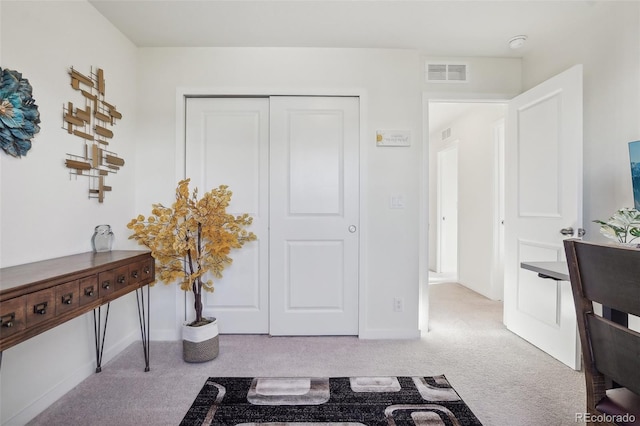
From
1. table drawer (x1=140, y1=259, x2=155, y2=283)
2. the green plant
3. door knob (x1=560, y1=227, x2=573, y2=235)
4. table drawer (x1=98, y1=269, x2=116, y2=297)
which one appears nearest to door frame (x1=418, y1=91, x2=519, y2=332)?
door knob (x1=560, y1=227, x2=573, y2=235)

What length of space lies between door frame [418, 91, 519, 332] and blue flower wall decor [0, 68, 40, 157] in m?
2.60

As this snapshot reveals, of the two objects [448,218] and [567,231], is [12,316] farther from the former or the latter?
[448,218]

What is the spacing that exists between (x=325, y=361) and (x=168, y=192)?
1874mm

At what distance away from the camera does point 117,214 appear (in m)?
2.38

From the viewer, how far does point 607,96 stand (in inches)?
81.1

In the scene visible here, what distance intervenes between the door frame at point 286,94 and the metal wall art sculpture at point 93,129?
452mm

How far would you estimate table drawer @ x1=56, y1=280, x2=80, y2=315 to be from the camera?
4.28 ft

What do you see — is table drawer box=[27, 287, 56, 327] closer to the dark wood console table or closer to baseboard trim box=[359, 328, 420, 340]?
the dark wood console table

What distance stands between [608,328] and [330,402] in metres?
1.37

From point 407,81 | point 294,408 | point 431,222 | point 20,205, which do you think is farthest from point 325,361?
point 431,222

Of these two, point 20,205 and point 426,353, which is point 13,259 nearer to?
point 20,205

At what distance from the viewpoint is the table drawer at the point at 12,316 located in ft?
3.50

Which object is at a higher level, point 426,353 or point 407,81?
point 407,81

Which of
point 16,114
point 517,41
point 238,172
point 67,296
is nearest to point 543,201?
point 517,41
